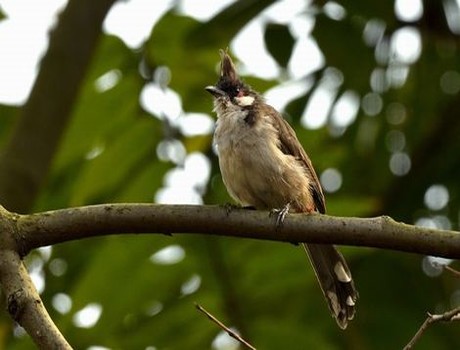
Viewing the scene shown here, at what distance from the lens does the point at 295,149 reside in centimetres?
529

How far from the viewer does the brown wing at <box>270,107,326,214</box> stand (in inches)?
205

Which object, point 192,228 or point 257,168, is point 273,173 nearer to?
point 257,168

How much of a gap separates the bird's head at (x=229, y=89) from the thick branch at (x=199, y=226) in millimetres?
1822

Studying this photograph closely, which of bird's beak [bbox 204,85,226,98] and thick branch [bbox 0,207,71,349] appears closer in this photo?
thick branch [bbox 0,207,71,349]

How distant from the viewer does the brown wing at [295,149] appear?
5207 millimetres

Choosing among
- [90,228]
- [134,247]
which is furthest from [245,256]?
[90,228]

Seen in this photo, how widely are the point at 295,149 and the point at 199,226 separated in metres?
1.81

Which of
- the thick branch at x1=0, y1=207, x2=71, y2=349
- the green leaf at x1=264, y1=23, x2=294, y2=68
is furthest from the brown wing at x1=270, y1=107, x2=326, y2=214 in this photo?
the thick branch at x1=0, y1=207, x2=71, y2=349

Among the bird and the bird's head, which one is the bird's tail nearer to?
the bird

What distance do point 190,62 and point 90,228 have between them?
2336 millimetres

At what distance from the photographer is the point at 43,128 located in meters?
4.97

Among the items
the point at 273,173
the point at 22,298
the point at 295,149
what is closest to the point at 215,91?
the point at 295,149

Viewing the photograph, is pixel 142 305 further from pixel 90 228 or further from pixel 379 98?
pixel 379 98

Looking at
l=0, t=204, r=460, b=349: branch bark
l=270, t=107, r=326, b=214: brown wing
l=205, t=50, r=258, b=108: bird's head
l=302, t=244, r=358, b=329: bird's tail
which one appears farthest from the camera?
l=205, t=50, r=258, b=108: bird's head
